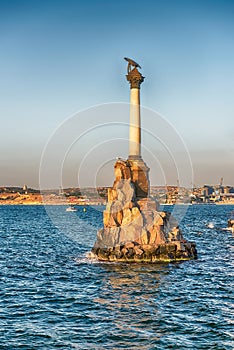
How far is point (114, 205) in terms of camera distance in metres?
49.3

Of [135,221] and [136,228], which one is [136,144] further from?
[136,228]

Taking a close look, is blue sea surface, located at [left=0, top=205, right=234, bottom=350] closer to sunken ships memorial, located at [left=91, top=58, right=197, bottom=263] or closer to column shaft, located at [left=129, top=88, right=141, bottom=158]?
sunken ships memorial, located at [left=91, top=58, right=197, bottom=263]

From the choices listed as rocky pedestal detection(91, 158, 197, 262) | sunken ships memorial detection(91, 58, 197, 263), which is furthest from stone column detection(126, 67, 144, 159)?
rocky pedestal detection(91, 158, 197, 262)

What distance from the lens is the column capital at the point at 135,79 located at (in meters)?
53.4

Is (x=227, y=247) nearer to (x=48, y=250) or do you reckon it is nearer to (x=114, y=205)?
(x=114, y=205)

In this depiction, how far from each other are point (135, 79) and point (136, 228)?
56.1 ft

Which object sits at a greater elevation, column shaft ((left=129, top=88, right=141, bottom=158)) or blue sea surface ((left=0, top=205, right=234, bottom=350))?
column shaft ((left=129, top=88, right=141, bottom=158))

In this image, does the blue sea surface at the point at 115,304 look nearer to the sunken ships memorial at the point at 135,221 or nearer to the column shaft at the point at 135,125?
the sunken ships memorial at the point at 135,221

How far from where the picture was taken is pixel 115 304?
1129 inches

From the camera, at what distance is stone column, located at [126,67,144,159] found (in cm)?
5309

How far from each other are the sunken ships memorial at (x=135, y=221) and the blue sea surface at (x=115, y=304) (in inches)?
86.2

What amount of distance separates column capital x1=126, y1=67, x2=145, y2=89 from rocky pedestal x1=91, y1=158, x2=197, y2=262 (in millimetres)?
8328

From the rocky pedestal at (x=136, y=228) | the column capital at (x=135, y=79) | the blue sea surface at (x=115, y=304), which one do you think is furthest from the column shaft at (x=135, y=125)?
the blue sea surface at (x=115, y=304)

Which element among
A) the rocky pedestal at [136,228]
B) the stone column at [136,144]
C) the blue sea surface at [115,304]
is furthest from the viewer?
the stone column at [136,144]
